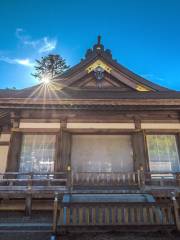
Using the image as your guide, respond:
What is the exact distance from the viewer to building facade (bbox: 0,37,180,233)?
6633mm

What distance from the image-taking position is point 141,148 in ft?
27.1

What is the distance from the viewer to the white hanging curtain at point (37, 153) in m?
8.07

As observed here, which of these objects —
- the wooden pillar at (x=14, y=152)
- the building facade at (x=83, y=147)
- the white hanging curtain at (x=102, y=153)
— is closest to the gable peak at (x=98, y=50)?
the building facade at (x=83, y=147)

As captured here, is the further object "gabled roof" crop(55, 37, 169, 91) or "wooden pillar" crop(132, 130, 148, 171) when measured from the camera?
"gabled roof" crop(55, 37, 169, 91)

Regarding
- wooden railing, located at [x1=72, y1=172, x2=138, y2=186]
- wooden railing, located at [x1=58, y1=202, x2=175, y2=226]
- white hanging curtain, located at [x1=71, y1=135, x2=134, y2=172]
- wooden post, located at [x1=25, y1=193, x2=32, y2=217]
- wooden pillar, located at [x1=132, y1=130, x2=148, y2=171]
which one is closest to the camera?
wooden railing, located at [x1=58, y1=202, x2=175, y2=226]

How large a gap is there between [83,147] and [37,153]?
2.34 metres

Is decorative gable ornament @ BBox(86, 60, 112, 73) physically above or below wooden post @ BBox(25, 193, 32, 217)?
above

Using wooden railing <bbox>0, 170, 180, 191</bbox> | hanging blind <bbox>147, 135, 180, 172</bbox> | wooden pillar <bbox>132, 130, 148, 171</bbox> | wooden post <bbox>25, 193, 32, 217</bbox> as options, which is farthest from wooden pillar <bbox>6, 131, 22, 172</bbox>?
hanging blind <bbox>147, 135, 180, 172</bbox>

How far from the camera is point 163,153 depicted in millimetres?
8406

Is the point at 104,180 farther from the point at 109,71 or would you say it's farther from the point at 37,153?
the point at 109,71

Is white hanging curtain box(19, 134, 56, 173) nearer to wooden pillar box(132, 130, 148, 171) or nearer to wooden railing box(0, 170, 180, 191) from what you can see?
wooden railing box(0, 170, 180, 191)

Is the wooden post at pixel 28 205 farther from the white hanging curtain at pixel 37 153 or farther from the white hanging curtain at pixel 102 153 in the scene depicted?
the white hanging curtain at pixel 102 153

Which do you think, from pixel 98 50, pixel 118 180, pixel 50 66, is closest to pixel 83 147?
pixel 118 180

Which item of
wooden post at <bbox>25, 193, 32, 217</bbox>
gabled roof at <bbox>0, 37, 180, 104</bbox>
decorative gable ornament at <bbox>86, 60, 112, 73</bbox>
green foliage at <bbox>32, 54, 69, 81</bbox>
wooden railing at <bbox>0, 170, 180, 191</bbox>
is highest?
green foliage at <bbox>32, 54, 69, 81</bbox>
